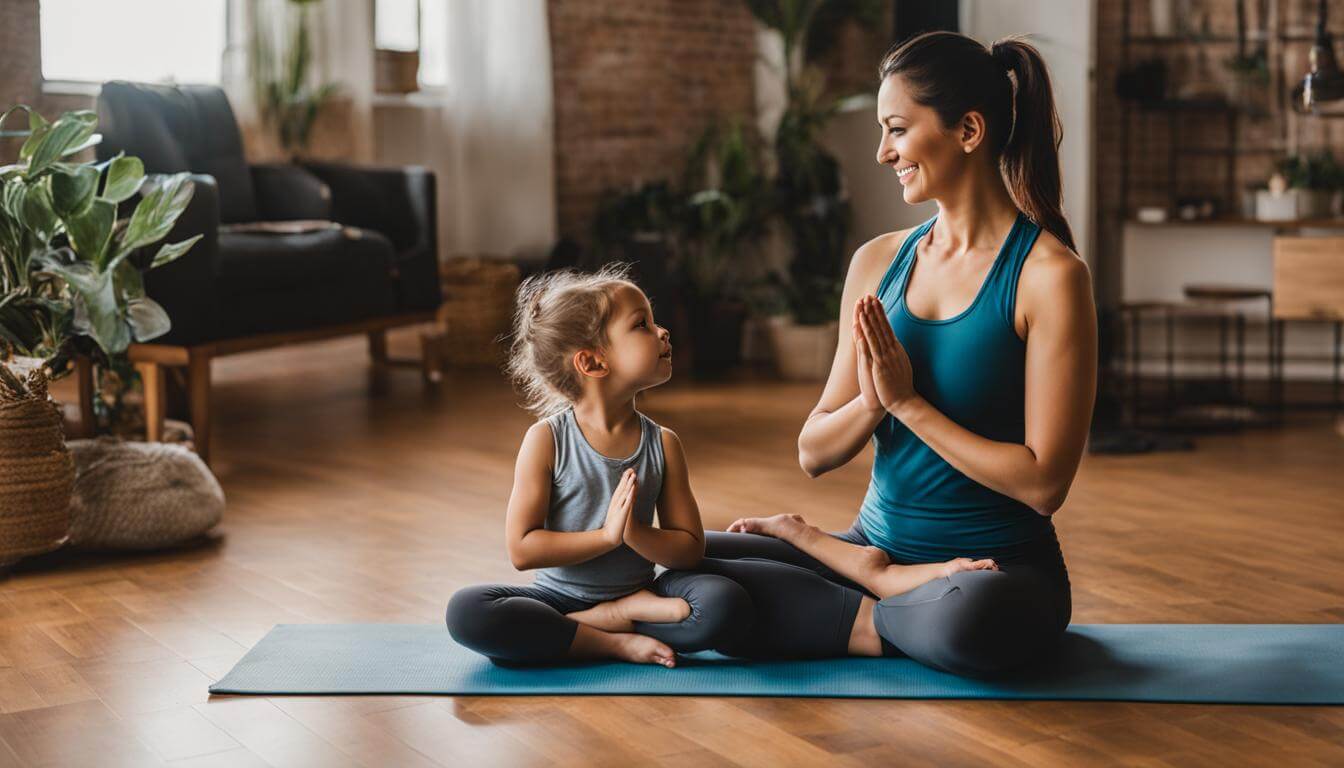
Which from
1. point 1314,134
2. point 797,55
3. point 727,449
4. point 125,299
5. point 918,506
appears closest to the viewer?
point 918,506

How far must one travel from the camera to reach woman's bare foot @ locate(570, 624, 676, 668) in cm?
208

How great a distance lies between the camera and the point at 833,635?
2111mm

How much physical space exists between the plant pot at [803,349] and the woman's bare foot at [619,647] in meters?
3.65

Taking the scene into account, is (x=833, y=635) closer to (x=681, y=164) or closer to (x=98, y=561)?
(x=98, y=561)

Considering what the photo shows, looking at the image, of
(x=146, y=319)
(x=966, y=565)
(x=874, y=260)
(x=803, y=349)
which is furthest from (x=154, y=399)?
(x=803, y=349)

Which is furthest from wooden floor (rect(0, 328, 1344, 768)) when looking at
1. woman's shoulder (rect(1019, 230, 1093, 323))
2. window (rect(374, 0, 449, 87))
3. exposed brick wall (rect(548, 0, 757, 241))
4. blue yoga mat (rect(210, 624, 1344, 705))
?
window (rect(374, 0, 449, 87))

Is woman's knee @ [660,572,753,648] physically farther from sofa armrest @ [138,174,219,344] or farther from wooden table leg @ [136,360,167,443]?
sofa armrest @ [138,174,219,344]

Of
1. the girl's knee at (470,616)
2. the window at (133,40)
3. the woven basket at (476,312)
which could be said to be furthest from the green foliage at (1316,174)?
the girl's knee at (470,616)

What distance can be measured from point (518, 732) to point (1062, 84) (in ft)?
15.0

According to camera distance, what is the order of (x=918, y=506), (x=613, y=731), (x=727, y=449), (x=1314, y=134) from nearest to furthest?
(x=613, y=731), (x=918, y=506), (x=727, y=449), (x=1314, y=134)

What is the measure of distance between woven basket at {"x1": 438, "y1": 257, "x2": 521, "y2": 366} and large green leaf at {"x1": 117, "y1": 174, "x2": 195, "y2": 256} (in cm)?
302

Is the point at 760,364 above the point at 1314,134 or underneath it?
underneath

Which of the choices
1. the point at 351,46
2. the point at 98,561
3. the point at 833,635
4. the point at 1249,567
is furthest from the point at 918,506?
the point at 351,46

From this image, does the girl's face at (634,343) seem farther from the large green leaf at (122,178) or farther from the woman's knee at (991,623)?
the large green leaf at (122,178)
